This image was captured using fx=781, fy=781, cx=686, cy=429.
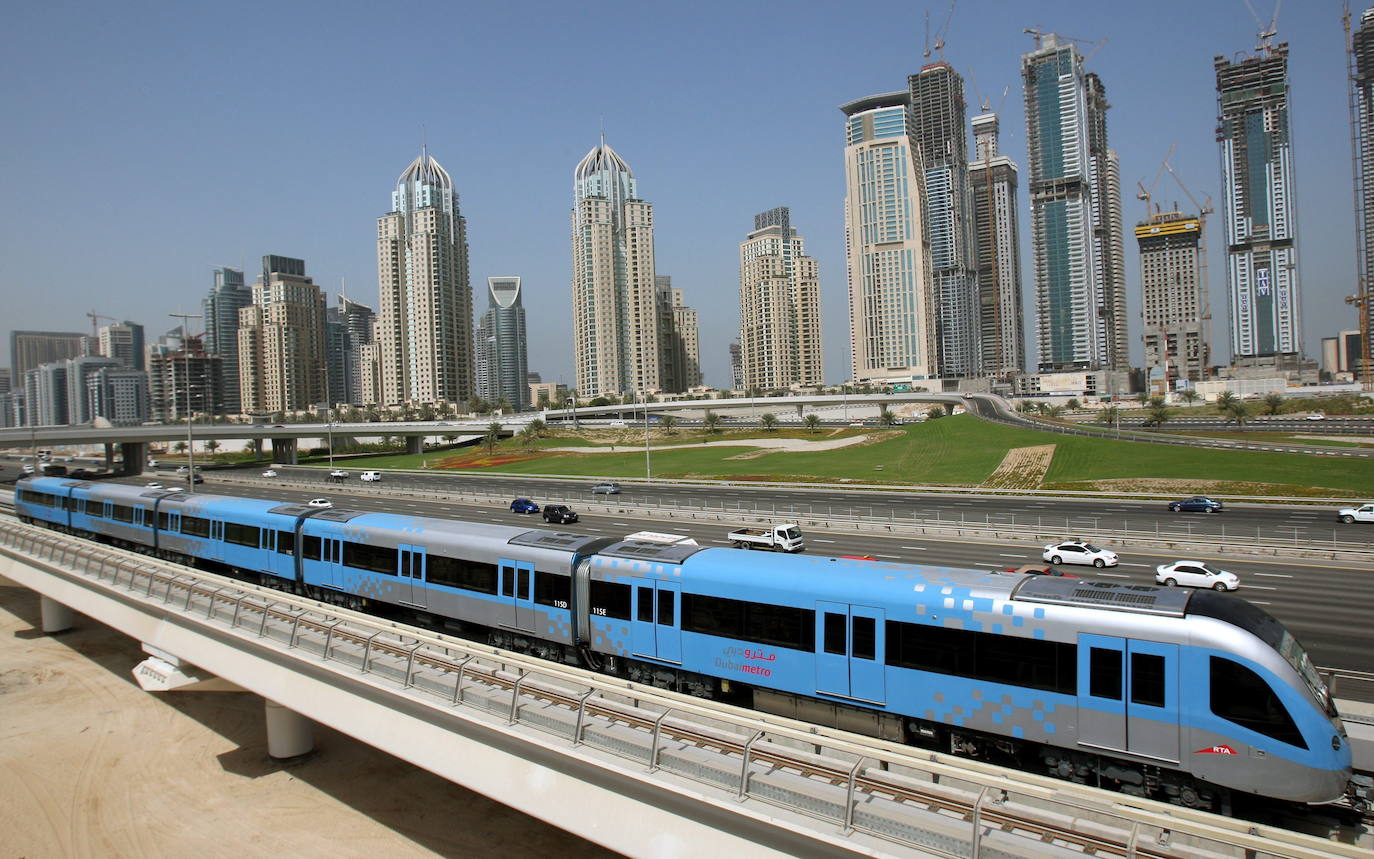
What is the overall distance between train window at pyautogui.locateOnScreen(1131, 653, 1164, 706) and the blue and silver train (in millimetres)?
19

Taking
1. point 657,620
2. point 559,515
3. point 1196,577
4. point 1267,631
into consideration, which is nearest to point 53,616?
point 559,515

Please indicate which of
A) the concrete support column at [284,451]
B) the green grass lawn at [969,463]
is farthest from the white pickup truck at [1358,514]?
the concrete support column at [284,451]

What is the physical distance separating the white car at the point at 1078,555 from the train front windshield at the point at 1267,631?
73.3 ft

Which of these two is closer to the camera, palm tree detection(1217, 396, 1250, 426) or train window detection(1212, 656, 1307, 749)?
train window detection(1212, 656, 1307, 749)

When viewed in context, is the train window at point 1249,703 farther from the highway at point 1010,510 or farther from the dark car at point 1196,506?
the dark car at point 1196,506

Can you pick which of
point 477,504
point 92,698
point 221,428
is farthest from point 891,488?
point 221,428

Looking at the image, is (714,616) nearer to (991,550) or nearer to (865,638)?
(865,638)

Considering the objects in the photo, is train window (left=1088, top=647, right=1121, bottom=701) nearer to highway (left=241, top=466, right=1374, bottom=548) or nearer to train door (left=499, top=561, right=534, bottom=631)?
train door (left=499, top=561, right=534, bottom=631)

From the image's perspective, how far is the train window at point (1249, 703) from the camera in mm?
10172

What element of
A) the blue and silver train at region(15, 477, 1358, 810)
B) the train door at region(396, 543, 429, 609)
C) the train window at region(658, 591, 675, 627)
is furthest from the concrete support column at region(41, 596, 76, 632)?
the train window at region(658, 591, 675, 627)

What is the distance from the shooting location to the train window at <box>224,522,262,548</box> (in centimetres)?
2769

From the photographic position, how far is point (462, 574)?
2034cm

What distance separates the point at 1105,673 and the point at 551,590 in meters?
11.4

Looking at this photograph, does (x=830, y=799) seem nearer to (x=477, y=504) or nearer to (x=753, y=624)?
(x=753, y=624)
